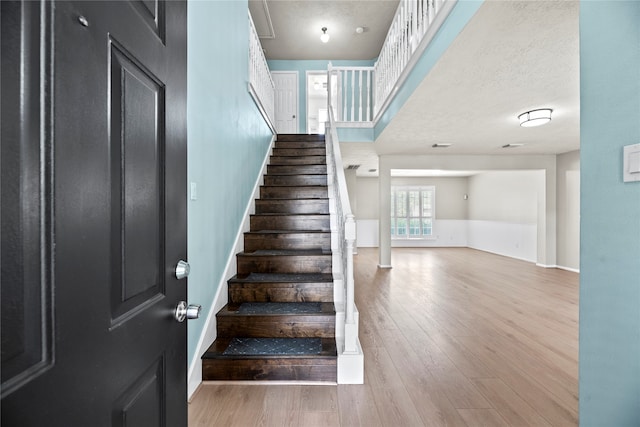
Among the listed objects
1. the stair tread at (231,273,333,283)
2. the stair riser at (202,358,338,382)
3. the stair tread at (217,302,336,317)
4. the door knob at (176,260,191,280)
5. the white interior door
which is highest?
the white interior door

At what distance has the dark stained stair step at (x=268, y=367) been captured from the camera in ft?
6.21

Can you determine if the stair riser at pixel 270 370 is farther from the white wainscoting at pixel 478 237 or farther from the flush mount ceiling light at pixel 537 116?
the white wainscoting at pixel 478 237

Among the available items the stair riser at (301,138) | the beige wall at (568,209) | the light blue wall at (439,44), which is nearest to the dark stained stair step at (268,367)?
the light blue wall at (439,44)

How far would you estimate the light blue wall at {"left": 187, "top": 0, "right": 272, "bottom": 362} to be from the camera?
1807mm

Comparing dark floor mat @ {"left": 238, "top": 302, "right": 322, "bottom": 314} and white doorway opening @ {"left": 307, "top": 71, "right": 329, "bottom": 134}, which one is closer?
dark floor mat @ {"left": 238, "top": 302, "right": 322, "bottom": 314}

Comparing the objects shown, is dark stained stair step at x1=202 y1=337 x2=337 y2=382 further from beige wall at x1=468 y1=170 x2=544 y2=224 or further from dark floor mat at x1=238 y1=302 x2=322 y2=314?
beige wall at x1=468 y1=170 x2=544 y2=224

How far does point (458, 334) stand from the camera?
2.71m

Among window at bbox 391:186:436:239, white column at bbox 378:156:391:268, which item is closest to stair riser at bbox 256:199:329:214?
white column at bbox 378:156:391:268

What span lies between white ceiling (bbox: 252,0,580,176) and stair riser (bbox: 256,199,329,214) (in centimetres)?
145

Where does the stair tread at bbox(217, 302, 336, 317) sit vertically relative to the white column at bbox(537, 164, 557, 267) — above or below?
below

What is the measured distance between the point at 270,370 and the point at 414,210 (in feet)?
28.8

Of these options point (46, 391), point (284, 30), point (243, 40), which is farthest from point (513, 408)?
point (284, 30)

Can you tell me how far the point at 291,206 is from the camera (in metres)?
3.43

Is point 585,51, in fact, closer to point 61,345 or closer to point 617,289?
point 617,289
